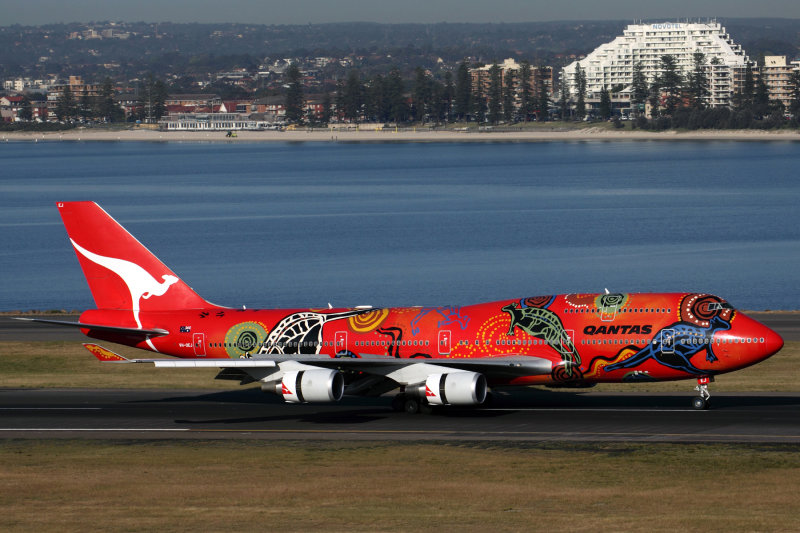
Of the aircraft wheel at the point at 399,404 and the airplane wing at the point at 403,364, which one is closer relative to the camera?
the airplane wing at the point at 403,364

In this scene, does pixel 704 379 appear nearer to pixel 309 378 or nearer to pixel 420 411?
pixel 420 411

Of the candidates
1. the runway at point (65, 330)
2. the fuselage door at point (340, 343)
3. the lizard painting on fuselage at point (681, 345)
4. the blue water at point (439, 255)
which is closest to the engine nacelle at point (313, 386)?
the fuselage door at point (340, 343)

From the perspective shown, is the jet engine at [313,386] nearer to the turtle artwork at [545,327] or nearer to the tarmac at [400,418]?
Answer: the tarmac at [400,418]

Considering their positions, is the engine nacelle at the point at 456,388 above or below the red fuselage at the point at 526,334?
below

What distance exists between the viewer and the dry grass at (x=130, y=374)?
55562 millimetres

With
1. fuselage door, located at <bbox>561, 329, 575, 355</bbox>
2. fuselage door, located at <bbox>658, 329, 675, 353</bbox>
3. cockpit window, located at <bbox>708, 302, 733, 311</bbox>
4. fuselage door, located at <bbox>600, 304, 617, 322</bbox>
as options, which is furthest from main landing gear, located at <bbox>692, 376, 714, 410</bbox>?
fuselage door, located at <bbox>561, 329, 575, 355</bbox>

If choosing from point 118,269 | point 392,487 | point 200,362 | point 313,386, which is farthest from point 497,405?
point 118,269

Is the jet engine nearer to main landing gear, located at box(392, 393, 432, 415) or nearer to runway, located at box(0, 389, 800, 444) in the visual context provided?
runway, located at box(0, 389, 800, 444)

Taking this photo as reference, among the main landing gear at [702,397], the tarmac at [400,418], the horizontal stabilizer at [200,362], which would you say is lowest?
the tarmac at [400,418]

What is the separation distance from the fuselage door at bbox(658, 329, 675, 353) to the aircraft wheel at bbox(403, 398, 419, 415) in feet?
33.3

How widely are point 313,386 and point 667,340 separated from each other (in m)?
13.4

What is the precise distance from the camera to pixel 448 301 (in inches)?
4456

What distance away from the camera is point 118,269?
52125 millimetres

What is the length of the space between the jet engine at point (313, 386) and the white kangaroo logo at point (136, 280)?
934 cm
